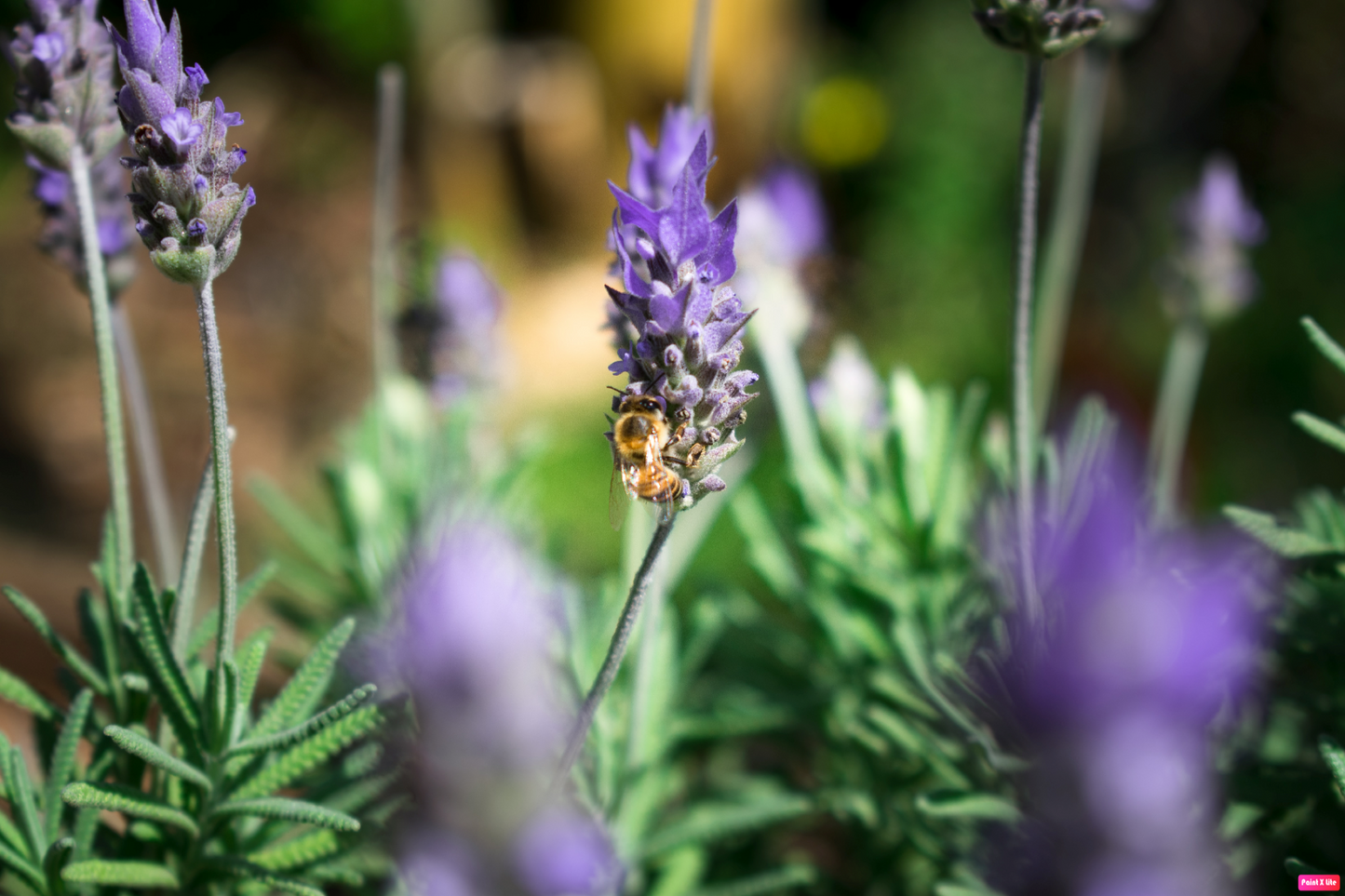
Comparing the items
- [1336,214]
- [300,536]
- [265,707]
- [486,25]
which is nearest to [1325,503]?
[265,707]

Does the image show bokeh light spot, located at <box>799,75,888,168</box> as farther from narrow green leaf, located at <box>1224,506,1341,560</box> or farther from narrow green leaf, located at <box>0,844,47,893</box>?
narrow green leaf, located at <box>0,844,47,893</box>

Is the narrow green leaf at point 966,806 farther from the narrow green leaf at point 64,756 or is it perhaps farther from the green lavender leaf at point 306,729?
the narrow green leaf at point 64,756

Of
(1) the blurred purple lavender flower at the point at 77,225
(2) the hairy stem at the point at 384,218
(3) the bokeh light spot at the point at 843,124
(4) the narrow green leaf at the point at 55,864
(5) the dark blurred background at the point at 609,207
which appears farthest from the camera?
(3) the bokeh light spot at the point at 843,124

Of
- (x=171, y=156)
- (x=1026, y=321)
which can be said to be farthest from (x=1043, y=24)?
(x=171, y=156)

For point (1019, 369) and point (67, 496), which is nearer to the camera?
point (1019, 369)

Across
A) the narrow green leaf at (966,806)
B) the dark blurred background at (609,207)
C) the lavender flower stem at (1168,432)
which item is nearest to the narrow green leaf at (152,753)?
the narrow green leaf at (966,806)

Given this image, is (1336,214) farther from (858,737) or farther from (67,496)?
(67,496)

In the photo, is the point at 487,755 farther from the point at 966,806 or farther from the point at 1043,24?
the point at 1043,24
